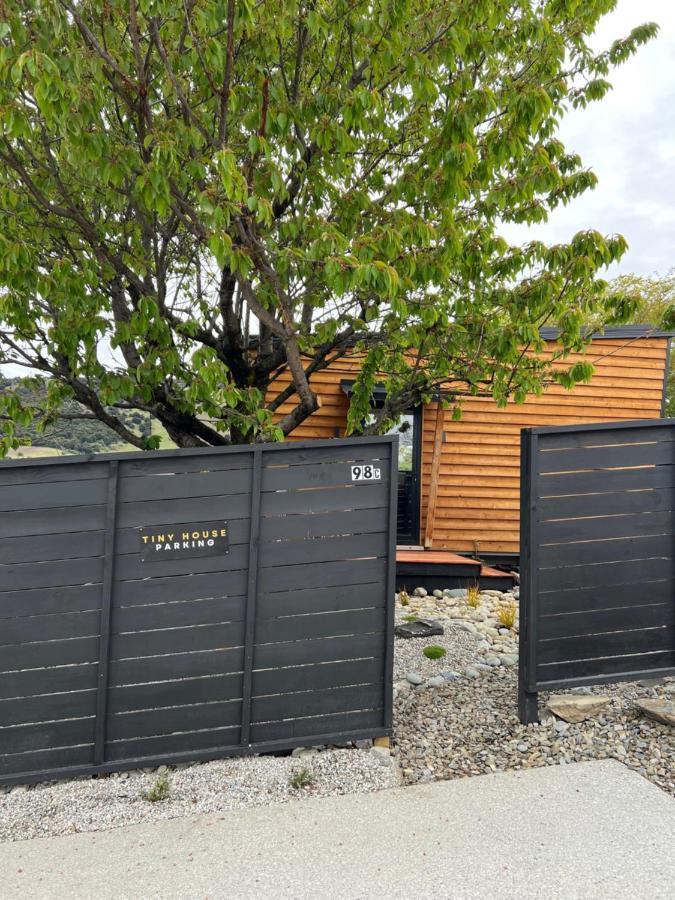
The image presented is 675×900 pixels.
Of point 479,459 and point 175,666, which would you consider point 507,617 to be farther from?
point 175,666

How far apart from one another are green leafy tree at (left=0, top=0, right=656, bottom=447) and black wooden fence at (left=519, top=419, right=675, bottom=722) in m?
1.10

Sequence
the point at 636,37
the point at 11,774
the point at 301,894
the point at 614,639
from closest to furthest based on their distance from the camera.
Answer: the point at 301,894
the point at 11,774
the point at 614,639
the point at 636,37

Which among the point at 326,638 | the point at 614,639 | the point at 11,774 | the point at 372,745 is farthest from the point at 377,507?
the point at 11,774

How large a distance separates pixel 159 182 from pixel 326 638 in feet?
9.45

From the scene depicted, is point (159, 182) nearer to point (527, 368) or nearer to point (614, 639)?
point (527, 368)

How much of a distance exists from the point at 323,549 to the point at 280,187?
7.48 ft

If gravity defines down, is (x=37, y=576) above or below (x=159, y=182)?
below

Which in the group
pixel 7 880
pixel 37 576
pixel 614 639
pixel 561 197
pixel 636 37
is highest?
pixel 636 37

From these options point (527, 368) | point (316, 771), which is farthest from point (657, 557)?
point (316, 771)

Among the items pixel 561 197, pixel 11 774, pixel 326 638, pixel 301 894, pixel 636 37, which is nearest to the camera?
pixel 301 894

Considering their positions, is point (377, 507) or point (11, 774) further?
point (377, 507)

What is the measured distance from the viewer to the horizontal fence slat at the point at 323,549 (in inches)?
139

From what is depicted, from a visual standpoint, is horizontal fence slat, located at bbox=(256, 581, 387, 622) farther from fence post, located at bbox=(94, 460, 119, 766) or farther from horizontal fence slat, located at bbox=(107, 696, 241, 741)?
fence post, located at bbox=(94, 460, 119, 766)

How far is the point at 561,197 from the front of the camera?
4.90 metres
